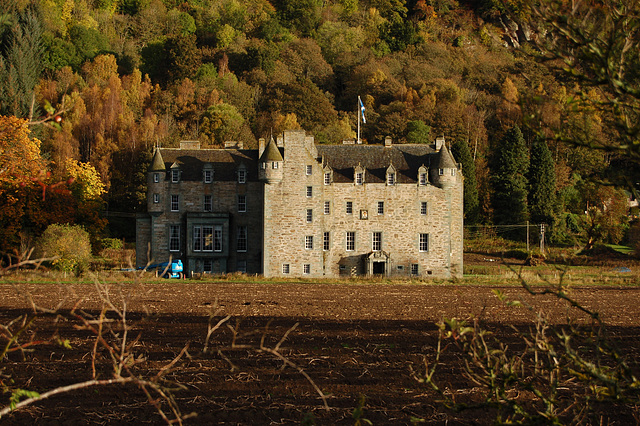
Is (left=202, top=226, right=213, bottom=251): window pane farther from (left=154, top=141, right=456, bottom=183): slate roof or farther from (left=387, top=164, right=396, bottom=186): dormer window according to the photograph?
(left=387, top=164, right=396, bottom=186): dormer window

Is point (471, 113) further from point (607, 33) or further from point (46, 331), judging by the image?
point (607, 33)

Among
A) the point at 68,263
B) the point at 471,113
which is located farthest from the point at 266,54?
the point at 68,263

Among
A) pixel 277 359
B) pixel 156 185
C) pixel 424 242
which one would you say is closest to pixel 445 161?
pixel 424 242

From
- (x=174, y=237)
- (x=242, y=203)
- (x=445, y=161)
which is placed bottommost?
(x=174, y=237)

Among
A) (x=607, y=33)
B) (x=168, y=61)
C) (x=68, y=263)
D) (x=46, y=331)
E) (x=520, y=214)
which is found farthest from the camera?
(x=168, y=61)

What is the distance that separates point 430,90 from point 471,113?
25.1 ft

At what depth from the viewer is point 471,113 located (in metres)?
92.7

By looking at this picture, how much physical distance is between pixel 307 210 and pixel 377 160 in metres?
6.51

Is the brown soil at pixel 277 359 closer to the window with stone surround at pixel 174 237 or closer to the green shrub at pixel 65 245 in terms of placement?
the green shrub at pixel 65 245

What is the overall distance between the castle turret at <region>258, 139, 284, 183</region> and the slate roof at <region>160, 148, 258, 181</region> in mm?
3538

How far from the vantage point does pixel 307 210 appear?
53594 millimetres

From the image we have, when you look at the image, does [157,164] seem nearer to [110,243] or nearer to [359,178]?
[110,243]

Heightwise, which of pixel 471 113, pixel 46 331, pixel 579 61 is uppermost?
pixel 471 113

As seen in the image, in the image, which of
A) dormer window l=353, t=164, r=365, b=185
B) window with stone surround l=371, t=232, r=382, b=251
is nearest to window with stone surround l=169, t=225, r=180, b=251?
dormer window l=353, t=164, r=365, b=185
